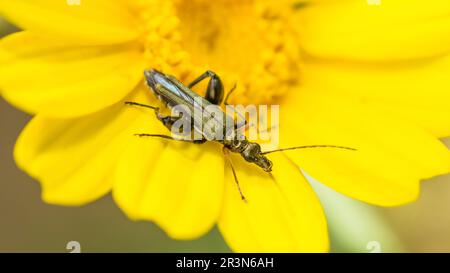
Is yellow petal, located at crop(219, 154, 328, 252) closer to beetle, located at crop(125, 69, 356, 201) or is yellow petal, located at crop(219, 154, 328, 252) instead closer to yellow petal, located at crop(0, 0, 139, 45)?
beetle, located at crop(125, 69, 356, 201)

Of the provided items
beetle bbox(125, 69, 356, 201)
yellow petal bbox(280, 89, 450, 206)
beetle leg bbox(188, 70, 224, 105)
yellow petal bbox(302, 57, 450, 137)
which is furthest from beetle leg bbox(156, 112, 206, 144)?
yellow petal bbox(302, 57, 450, 137)

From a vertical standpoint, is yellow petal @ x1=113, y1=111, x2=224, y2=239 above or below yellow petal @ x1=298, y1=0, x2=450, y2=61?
below

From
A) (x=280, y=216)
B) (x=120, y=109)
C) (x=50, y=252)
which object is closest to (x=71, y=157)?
(x=120, y=109)

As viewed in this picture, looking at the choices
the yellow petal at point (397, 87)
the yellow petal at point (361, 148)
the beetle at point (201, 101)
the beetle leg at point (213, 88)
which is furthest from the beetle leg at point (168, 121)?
the yellow petal at point (397, 87)

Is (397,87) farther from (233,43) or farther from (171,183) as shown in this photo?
(171,183)

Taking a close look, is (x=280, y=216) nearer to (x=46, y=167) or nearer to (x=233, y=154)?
(x=233, y=154)
